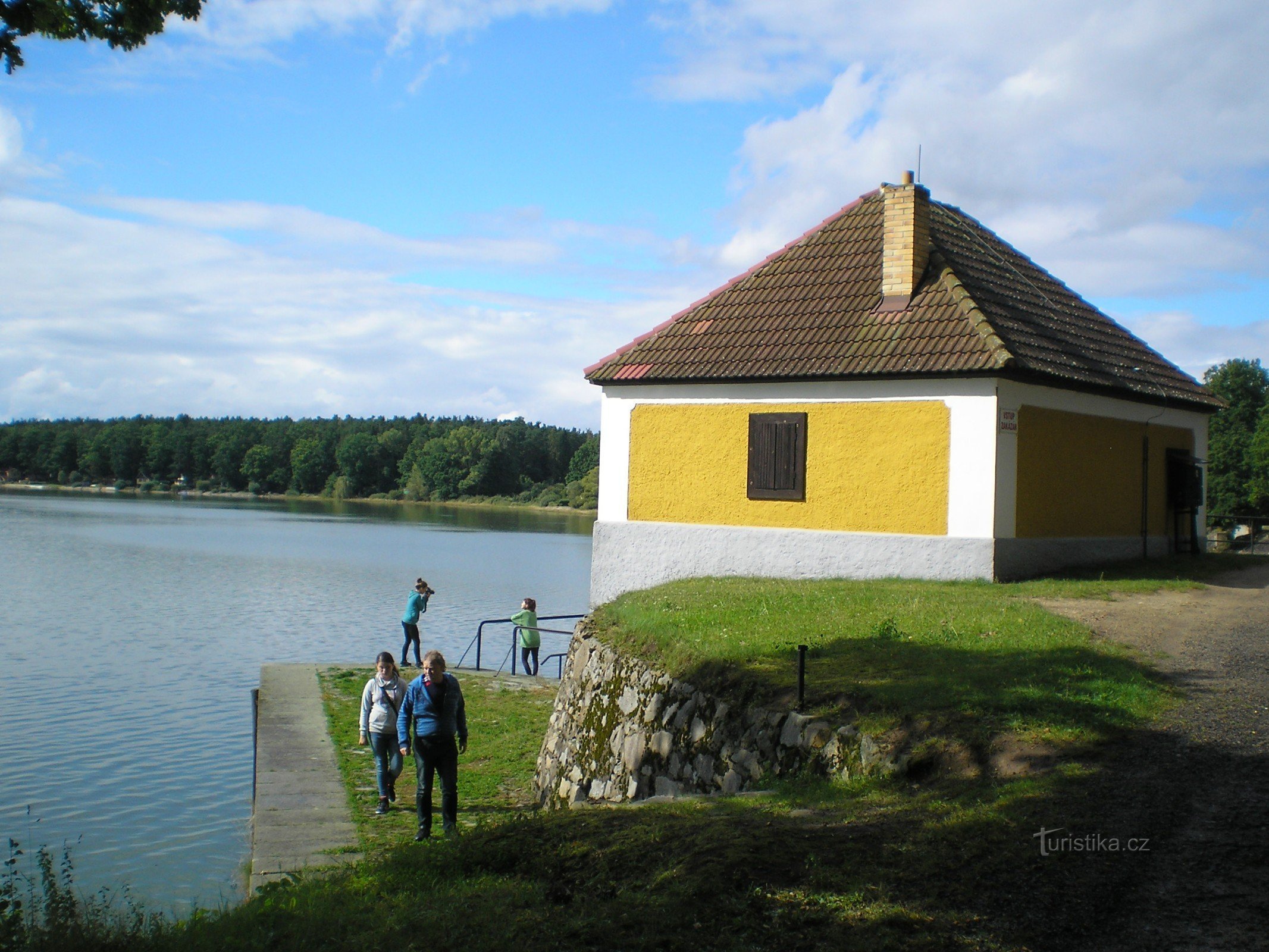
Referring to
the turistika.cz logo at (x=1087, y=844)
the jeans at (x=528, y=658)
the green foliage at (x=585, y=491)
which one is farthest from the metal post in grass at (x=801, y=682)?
the green foliage at (x=585, y=491)

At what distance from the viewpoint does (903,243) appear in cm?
1702

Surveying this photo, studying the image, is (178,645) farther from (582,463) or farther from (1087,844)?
(582,463)

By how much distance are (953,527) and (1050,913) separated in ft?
36.0

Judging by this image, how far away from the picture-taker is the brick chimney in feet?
55.6

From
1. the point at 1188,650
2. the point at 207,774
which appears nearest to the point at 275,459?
the point at 207,774

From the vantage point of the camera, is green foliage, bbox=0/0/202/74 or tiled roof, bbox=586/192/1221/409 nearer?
green foliage, bbox=0/0/202/74

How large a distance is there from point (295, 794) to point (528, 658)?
10.7 m

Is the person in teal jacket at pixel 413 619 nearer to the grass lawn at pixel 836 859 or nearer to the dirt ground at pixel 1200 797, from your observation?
the grass lawn at pixel 836 859

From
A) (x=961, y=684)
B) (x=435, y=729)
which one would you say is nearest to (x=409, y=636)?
(x=435, y=729)

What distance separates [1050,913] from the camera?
4.67 metres

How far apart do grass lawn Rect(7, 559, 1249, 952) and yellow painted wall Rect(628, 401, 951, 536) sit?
5869 mm

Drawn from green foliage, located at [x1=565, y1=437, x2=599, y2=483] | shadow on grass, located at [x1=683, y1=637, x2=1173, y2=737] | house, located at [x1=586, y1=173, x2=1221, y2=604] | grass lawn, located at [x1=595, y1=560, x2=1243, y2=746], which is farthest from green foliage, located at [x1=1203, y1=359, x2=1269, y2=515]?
green foliage, located at [x1=565, y1=437, x2=599, y2=483]

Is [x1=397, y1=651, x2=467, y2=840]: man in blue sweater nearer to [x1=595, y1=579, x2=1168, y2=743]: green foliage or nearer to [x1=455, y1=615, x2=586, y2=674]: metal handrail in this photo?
[x1=595, y1=579, x2=1168, y2=743]: green foliage

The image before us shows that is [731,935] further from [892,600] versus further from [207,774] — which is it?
[207,774]
